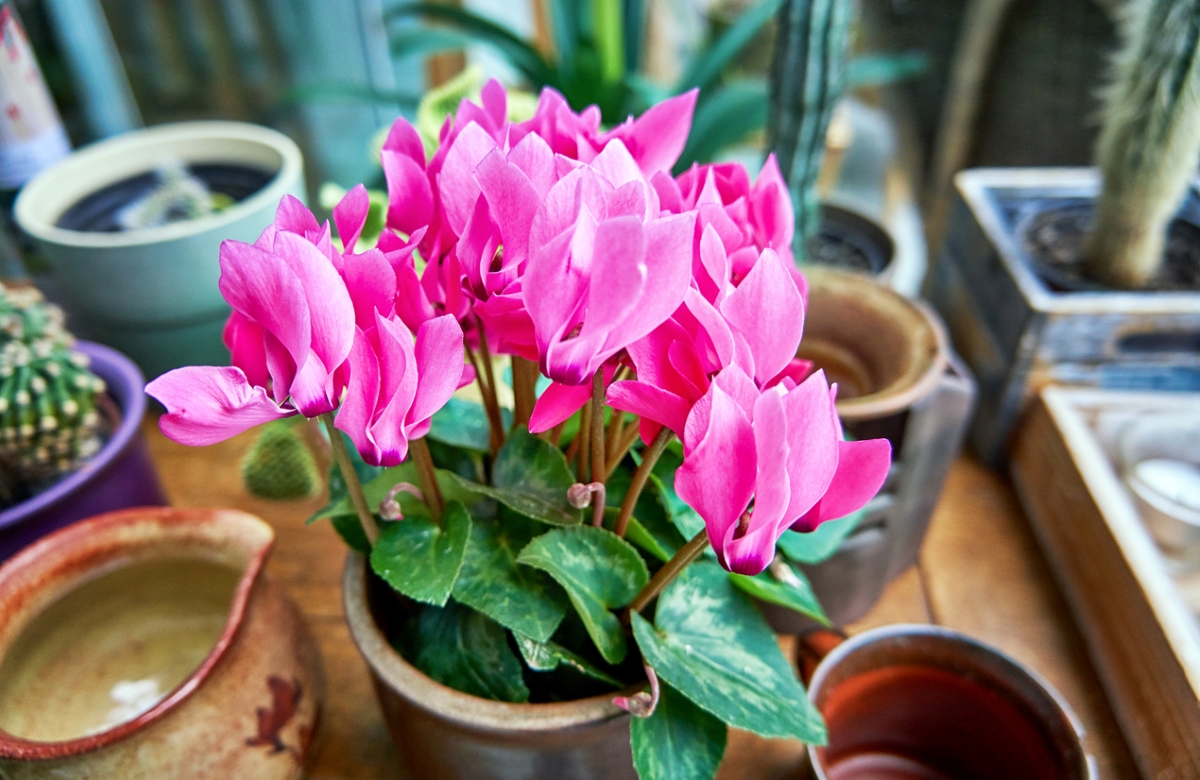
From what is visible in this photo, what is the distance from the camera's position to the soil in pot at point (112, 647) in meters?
0.34

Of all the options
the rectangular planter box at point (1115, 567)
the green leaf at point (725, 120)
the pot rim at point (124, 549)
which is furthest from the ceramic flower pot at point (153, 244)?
the rectangular planter box at point (1115, 567)

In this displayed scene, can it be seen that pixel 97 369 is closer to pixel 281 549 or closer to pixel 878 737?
pixel 281 549

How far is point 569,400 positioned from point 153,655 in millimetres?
293

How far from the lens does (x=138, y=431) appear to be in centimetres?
41

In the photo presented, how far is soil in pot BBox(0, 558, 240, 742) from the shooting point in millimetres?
338

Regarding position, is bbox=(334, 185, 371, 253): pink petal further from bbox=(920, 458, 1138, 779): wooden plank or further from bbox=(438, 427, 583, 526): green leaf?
bbox=(920, 458, 1138, 779): wooden plank

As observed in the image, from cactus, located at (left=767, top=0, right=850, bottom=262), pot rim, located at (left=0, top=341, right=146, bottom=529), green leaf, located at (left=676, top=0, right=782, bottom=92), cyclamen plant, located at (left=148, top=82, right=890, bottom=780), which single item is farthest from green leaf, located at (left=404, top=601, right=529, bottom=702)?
green leaf, located at (left=676, top=0, right=782, bottom=92)

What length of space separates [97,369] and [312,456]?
133 millimetres

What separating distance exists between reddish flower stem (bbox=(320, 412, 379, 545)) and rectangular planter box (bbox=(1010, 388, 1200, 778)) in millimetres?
353

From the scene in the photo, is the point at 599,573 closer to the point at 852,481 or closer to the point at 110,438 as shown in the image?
the point at 852,481

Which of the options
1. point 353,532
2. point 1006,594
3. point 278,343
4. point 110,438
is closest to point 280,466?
point 110,438

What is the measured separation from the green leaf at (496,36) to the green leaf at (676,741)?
29.3 inches

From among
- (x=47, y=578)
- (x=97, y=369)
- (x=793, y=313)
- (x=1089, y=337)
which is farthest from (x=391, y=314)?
(x=1089, y=337)

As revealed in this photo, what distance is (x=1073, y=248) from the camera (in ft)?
1.87
